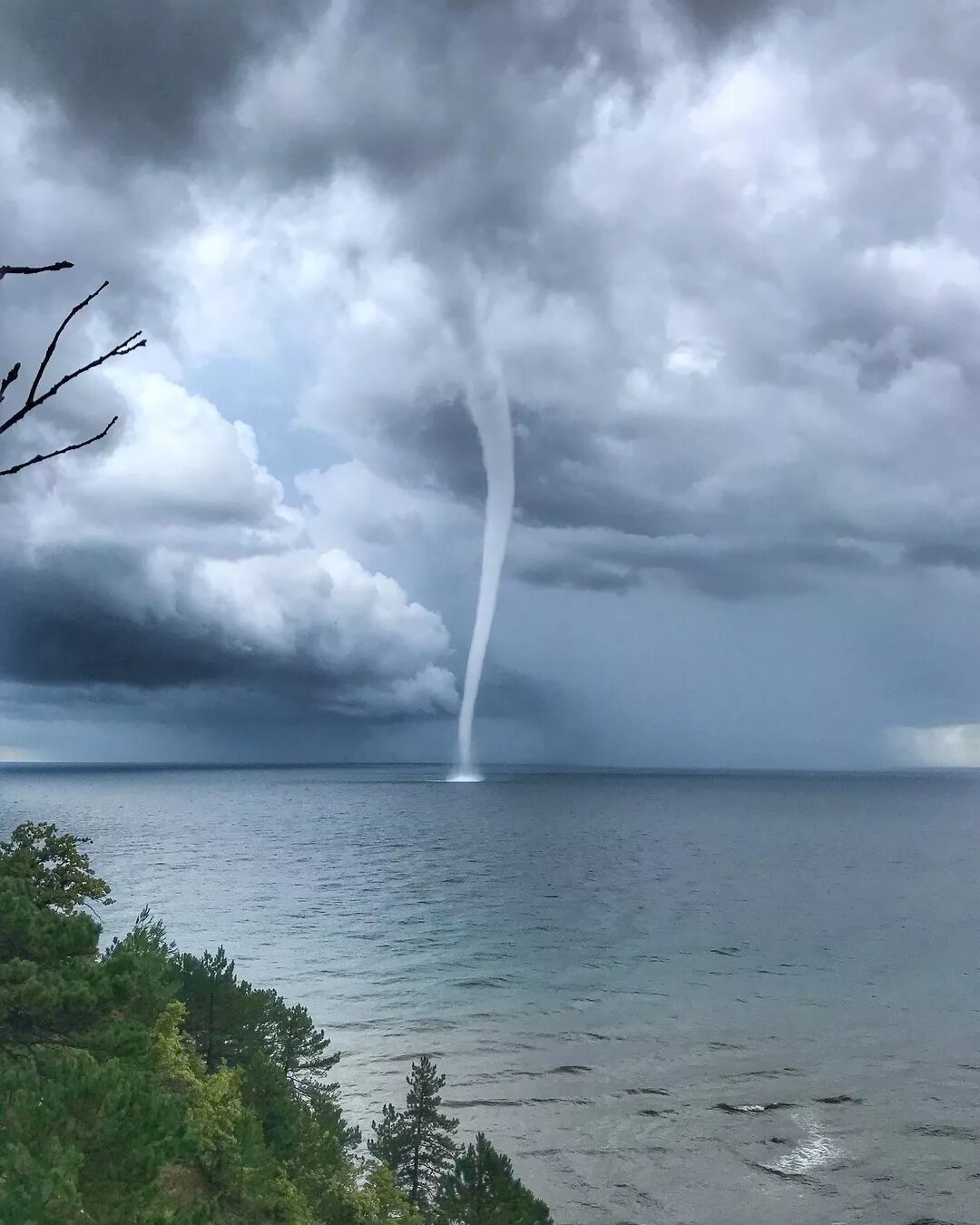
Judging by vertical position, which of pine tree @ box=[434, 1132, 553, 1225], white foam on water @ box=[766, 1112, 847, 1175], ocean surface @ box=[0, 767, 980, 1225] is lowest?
ocean surface @ box=[0, 767, 980, 1225]

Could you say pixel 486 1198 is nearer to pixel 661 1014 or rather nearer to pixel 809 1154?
pixel 809 1154

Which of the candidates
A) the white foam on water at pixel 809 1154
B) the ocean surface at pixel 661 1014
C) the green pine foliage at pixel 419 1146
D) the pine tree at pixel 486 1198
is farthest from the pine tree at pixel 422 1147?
the white foam on water at pixel 809 1154

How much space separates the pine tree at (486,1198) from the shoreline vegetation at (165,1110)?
56 mm

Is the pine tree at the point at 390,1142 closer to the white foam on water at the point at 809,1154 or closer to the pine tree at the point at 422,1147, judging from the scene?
the pine tree at the point at 422,1147

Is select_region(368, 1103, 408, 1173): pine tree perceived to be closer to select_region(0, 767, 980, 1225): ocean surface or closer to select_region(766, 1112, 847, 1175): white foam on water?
select_region(0, 767, 980, 1225): ocean surface

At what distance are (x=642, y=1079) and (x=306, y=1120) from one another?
905 inches

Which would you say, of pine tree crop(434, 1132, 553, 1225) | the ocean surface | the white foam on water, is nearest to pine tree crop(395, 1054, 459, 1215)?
the ocean surface

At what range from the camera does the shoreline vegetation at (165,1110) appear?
18.7 m

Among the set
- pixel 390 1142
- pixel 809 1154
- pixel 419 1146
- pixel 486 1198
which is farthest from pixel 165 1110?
pixel 809 1154

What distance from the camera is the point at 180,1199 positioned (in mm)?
26547

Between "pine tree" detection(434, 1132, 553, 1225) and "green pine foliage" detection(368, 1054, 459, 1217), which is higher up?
"pine tree" detection(434, 1132, 553, 1225)

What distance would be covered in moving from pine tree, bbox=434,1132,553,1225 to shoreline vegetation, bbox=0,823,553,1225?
56mm

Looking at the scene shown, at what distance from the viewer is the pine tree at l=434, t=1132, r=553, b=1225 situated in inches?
1208

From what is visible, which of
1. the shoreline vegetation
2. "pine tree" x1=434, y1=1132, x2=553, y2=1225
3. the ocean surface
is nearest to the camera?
the shoreline vegetation
